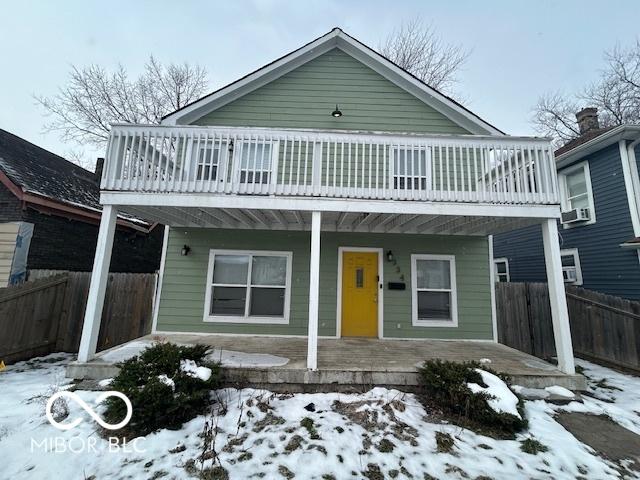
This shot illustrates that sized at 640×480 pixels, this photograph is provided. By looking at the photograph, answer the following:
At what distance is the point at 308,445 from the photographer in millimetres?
3014

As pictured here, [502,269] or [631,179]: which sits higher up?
[631,179]

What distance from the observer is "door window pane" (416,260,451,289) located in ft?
22.3

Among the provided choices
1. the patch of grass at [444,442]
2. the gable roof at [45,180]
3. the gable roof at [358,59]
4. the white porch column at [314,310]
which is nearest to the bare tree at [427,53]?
the gable roof at [358,59]

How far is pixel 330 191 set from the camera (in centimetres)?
480

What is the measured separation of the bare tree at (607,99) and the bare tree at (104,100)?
21438mm

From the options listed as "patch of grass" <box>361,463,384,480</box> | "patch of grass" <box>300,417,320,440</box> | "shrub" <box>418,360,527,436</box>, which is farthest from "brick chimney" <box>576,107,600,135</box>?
"patch of grass" <box>300,417,320,440</box>

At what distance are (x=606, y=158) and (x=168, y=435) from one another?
12.3 metres

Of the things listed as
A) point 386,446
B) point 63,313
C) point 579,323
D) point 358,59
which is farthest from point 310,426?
point 358,59

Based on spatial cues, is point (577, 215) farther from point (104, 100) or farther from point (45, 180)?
point (104, 100)

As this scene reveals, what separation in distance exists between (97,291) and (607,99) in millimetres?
22500

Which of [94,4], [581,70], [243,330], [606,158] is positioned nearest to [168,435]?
[243,330]

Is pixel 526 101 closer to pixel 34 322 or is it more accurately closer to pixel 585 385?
pixel 585 385

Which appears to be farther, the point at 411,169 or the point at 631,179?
the point at 631,179

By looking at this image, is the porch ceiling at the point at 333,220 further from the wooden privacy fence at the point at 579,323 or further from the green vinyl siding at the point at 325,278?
the wooden privacy fence at the point at 579,323
